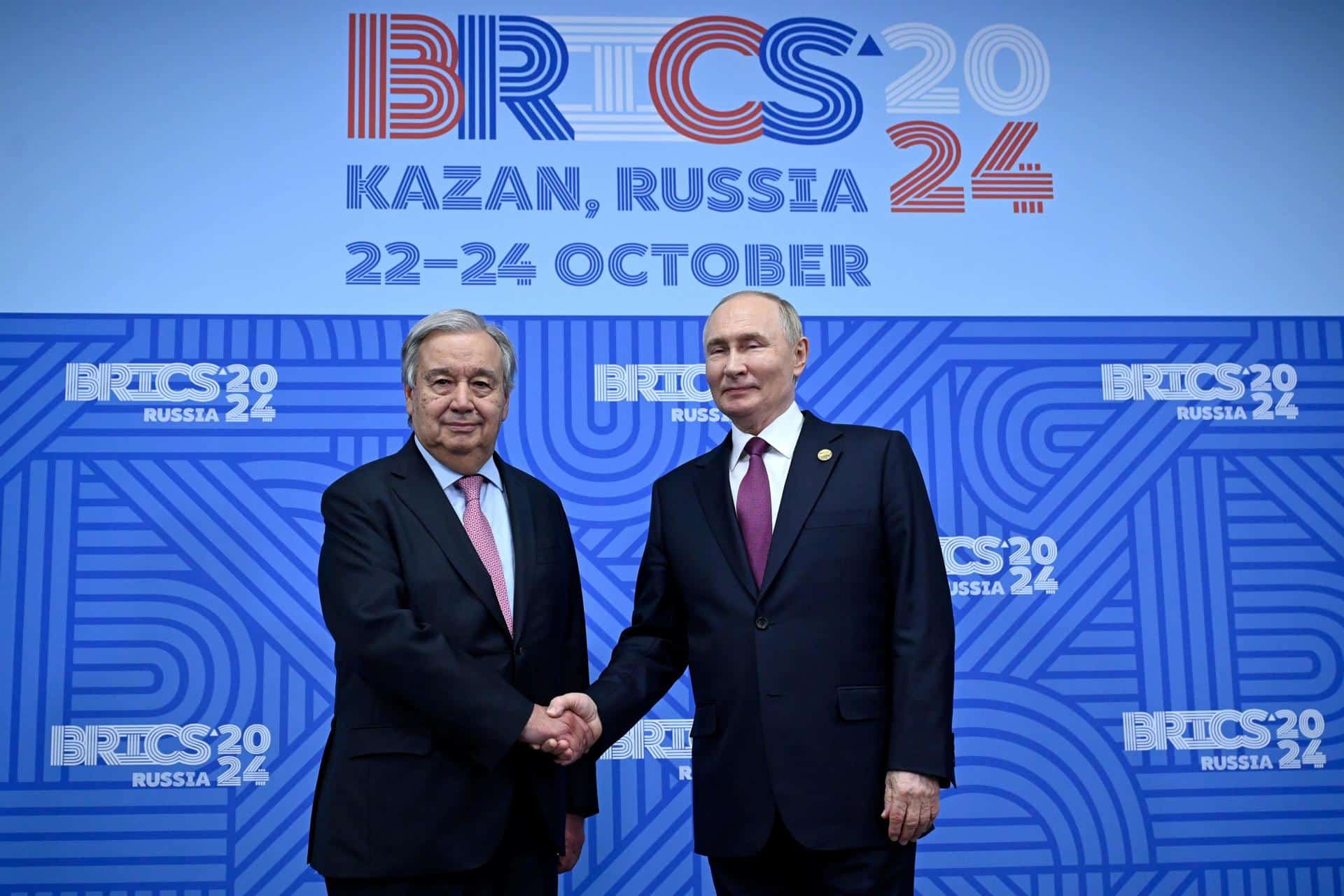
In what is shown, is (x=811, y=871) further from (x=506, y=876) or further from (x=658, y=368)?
(x=658, y=368)

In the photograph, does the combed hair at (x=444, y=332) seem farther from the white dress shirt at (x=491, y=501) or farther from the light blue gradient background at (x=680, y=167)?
the light blue gradient background at (x=680, y=167)

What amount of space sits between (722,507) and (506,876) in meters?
0.83

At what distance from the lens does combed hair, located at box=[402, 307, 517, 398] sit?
229 centimetres

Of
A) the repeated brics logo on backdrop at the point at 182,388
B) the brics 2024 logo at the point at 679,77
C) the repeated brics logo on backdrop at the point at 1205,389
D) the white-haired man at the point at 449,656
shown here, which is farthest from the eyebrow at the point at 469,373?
the repeated brics logo on backdrop at the point at 1205,389

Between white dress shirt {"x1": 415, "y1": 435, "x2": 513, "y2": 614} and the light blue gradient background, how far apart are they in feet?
3.82

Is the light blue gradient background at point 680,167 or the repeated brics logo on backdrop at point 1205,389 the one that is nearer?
the light blue gradient background at point 680,167

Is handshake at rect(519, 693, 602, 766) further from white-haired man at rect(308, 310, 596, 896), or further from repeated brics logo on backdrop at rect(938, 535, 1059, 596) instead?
repeated brics logo on backdrop at rect(938, 535, 1059, 596)

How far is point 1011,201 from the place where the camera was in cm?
357

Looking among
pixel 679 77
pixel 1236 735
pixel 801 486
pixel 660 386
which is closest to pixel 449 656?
pixel 801 486

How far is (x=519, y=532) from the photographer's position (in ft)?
7.37

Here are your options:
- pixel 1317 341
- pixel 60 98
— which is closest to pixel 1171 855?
pixel 1317 341

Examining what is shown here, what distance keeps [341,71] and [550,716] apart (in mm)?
2321

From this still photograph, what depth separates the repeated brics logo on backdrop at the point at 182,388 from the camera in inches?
128

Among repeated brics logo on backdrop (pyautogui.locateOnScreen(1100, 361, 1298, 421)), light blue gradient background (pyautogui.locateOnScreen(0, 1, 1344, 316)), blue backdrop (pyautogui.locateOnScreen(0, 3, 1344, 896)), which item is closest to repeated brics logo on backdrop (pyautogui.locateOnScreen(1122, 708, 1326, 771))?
blue backdrop (pyautogui.locateOnScreen(0, 3, 1344, 896))
